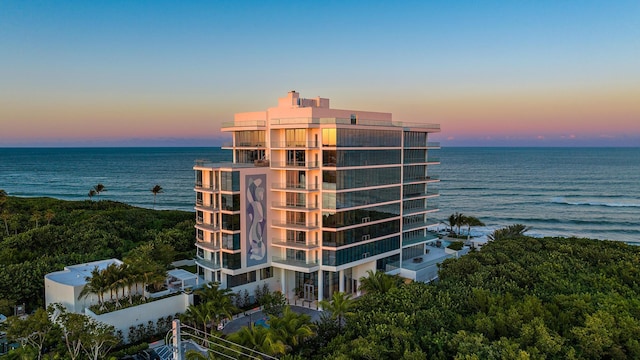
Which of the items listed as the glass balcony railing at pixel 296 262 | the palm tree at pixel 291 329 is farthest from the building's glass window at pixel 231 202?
the palm tree at pixel 291 329

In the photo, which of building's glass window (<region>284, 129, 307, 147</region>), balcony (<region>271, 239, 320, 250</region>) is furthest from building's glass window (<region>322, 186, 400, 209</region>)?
building's glass window (<region>284, 129, 307, 147</region>)

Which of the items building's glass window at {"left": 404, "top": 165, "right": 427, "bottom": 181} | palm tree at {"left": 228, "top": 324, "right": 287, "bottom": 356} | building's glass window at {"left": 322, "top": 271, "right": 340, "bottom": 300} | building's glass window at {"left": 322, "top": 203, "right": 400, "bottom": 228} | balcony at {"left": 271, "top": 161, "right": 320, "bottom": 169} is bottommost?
building's glass window at {"left": 322, "top": 271, "right": 340, "bottom": 300}

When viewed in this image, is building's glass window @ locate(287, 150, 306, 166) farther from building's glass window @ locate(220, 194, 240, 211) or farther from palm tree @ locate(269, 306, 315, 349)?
palm tree @ locate(269, 306, 315, 349)

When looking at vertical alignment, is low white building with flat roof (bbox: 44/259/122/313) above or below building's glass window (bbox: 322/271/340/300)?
above

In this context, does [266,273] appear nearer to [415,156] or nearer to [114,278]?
[114,278]

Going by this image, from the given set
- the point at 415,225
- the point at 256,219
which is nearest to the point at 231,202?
the point at 256,219

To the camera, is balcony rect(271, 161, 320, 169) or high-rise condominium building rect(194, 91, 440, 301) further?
balcony rect(271, 161, 320, 169)

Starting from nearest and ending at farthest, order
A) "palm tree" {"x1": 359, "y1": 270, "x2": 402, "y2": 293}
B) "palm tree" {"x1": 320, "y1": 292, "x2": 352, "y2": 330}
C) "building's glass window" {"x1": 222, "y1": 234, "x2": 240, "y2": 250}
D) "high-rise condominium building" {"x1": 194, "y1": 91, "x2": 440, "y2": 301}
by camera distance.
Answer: "palm tree" {"x1": 320, "y1": 292, "x2": 352, "y2": 330}, "palm tree" {"x1": 359, "y1": 270, "x2": 402, "y2": 293}, "building's glass window" {"x1": 222, "y1": 234, "x2": 240, "y2": 250}, "high-rise condominium building" {"x1": 194, "y1": 91, "x2": 440, "y2": 301}
